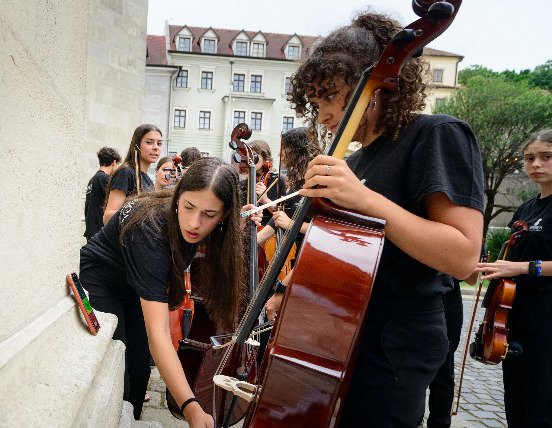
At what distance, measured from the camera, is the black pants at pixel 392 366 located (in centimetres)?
117

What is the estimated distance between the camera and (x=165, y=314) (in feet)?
5.76

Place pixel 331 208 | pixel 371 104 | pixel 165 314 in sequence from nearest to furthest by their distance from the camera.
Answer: pixel 331 208, pixel 371 104, pixel 165 314

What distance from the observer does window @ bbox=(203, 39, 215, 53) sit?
114ft

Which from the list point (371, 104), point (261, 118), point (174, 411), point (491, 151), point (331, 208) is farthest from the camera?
point (261, 118)

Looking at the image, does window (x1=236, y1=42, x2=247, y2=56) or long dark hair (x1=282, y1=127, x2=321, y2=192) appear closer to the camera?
long dark hair (x1=282, y1=127, x2=321, y2=192)

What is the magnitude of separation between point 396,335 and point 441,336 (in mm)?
151

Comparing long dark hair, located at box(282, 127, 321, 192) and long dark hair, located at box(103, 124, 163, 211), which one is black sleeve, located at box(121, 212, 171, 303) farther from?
long dark hair, located at box(103, 124, 163, 211)

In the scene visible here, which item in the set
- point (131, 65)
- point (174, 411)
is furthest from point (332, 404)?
point (131, 65)

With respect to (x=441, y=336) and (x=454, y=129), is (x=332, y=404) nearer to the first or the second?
(x=441, y=336)

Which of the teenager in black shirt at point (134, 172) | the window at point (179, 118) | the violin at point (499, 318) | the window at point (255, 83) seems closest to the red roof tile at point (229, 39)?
the window at point (255, 83)

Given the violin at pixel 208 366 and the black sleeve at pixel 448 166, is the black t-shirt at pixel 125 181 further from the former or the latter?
the black sleeve at pixel 448 166

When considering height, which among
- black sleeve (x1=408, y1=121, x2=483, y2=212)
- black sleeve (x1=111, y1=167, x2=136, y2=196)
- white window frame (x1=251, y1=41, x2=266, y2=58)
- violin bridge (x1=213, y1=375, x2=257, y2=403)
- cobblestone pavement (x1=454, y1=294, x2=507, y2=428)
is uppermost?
white window frame (x1=251, y1=41, x2=266, y2=58)

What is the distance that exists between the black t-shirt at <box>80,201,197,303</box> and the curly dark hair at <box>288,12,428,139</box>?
3.13ft

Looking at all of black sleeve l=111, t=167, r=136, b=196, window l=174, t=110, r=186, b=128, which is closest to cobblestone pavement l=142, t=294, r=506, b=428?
black sleeve l=111, t=167, r=136, b=196
